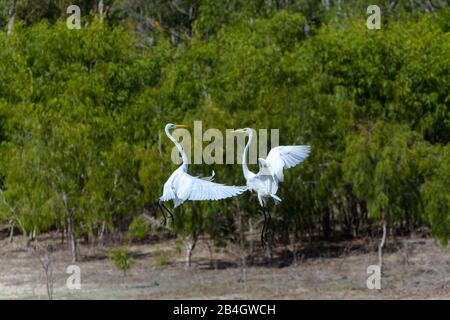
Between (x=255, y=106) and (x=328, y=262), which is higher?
(x=255, y=106)

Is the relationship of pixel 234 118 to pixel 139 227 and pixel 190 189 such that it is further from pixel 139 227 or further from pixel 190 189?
pixel 190 189

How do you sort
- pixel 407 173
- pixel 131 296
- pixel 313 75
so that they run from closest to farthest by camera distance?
pixel 131 296
pixel 407 173
pixel 313 75

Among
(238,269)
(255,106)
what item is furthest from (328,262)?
(255,106)

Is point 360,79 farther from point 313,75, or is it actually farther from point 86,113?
point 86,113

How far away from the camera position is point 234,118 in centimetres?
2519

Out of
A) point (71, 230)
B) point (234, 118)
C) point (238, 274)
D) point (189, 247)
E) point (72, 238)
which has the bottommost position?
point (238, 274)

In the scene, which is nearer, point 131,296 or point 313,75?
point 131,296

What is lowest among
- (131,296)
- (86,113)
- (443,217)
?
(131,296)

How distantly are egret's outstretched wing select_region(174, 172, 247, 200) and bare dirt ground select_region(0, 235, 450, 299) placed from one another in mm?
6658

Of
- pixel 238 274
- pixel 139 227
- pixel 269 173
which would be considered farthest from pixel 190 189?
pixel 139 227

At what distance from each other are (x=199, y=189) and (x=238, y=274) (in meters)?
9.65

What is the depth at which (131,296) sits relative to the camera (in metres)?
22.2

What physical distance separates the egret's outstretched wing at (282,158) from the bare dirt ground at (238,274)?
6.05 metres

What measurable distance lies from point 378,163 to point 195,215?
4220 mm
